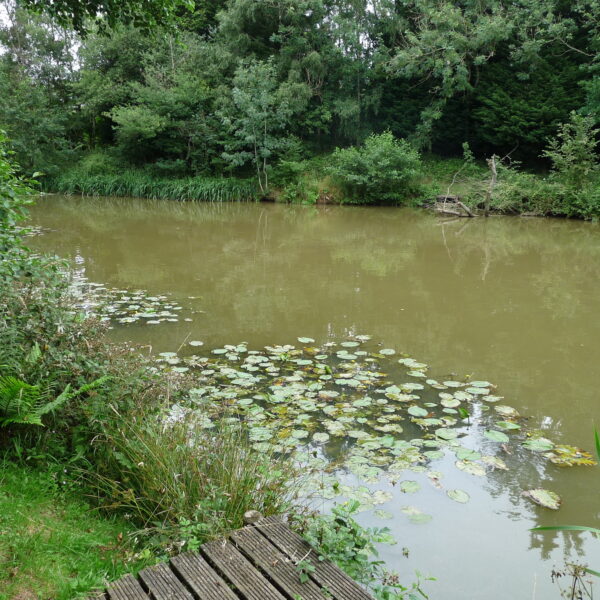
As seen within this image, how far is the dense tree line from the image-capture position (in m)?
18.5

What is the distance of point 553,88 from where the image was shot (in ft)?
60.9

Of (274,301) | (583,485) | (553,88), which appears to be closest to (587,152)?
(553,88)

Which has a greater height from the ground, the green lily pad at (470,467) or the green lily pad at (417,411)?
the green lily pad at (417,411)

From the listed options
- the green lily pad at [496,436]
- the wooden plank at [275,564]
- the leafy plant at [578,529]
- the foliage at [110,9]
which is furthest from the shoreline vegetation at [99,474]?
the foliage at [110,9]

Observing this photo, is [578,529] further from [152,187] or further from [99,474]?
[152,187]

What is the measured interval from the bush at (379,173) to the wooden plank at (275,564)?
1634 centimetres

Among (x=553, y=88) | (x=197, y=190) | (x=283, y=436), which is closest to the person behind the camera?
(x=283, y=436)

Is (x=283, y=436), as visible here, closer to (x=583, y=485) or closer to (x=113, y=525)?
(x=113, y=525)

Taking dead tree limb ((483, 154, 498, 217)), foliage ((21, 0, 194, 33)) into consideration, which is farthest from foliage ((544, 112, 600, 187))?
foliage ((21, 0, 194, 33))

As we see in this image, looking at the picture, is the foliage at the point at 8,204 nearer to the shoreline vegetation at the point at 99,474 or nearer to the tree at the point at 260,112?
the shoreline vegetation at the point at 99,474

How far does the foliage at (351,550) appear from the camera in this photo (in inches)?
88.2

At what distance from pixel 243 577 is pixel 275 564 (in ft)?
0.46

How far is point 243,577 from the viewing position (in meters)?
2.02

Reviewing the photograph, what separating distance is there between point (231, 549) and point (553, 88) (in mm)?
20651
